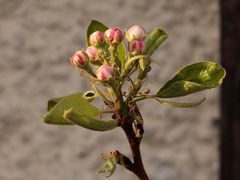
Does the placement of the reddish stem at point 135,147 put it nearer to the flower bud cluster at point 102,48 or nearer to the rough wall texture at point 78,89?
the flower bud cluster at point 102,48

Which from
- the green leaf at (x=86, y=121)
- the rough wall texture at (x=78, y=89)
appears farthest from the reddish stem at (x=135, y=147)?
the rough wall texture at (x=78, y=89)

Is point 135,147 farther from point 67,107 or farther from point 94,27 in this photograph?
point 94,27

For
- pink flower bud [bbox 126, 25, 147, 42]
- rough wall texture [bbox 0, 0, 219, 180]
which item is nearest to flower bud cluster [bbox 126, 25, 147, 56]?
pink flower bud [bbox 126, 25, 147, 42]

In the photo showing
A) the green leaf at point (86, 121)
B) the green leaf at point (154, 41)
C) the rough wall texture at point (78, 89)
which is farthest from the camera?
the rough wall texture at point (78, 89)

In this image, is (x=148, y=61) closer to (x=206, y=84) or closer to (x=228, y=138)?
(x=206, y=84)

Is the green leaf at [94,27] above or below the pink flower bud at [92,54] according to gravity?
above

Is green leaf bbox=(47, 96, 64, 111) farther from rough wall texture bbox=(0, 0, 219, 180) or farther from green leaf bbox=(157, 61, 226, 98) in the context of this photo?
rough wall texture bbox=(0, 0, 219, 180)

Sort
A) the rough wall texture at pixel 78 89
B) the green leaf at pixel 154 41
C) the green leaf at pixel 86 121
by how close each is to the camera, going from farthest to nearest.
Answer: the rough wall texture at pixel 78 89 < the green leaf at pixel 154 41 < the green leaf at pixel 86 121

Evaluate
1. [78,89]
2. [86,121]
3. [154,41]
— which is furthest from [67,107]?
[78,89]

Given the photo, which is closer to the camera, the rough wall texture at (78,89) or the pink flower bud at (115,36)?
the pink flower bud at (115,36)
